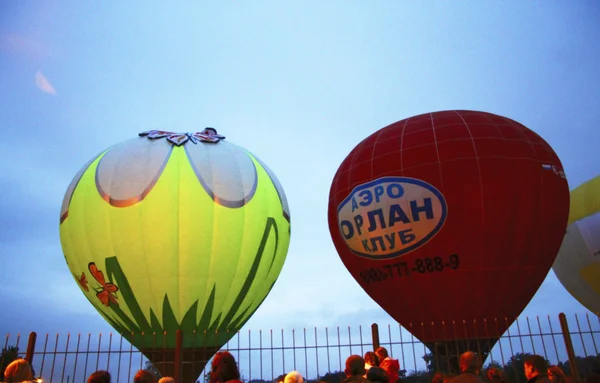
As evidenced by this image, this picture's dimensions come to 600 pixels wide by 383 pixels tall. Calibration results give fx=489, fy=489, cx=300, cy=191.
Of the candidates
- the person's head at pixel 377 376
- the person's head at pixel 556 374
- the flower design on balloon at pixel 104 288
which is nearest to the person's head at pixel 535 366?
the person's head at pixel 556 374

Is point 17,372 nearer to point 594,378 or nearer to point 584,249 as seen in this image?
point 594,378

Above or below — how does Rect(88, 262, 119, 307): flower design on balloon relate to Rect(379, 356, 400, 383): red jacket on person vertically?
above

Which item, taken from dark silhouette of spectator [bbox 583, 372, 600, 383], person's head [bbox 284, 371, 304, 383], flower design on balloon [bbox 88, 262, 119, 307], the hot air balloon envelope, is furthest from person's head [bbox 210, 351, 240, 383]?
the hot air balloon envelope

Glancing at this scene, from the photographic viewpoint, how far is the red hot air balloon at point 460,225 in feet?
39.7

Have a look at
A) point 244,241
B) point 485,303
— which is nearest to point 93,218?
point 244,241

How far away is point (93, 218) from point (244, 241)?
4302 millimetres

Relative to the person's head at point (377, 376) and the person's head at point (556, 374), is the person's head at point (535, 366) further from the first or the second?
the person's head at point (377, 376)

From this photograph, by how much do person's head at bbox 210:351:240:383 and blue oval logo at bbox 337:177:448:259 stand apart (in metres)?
8.56

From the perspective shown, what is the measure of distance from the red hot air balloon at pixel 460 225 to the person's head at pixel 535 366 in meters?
6.67

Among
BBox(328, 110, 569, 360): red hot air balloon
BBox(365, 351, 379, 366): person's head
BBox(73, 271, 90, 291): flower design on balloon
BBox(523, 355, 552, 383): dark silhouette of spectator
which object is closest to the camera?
BBox(523, 355, 552, 383): dark silhouette of spectator

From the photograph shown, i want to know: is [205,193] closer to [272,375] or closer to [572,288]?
[272,375]

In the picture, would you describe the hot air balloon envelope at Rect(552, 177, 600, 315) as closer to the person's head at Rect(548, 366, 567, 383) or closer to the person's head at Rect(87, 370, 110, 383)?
the person's head at Rect(548, 366, 567, 383)

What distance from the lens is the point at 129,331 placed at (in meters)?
14.0

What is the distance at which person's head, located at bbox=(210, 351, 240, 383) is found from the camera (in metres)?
4.32
